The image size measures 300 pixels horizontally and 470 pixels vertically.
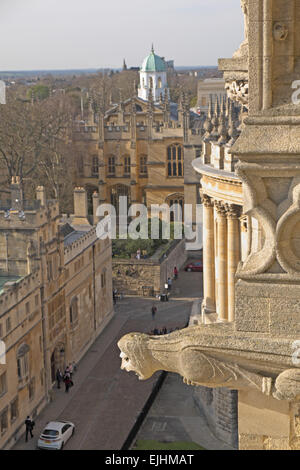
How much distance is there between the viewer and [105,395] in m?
29.1

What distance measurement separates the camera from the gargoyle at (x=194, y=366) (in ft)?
13.4

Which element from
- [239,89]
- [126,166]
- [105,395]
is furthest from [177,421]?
[126,166]

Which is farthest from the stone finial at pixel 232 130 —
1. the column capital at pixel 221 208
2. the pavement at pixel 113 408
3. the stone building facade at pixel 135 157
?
the stone building facade at pixel 135 157

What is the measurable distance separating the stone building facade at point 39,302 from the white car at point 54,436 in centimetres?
110

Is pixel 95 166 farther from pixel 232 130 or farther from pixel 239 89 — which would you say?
pixel 239 89

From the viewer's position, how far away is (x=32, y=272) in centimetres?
2783

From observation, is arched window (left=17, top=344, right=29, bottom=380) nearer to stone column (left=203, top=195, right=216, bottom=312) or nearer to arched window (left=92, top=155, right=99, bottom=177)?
stone column (left=203, top=195, right=216, bottom=312)

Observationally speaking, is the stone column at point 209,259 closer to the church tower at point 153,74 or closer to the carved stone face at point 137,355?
the carved stone face at point 137,355

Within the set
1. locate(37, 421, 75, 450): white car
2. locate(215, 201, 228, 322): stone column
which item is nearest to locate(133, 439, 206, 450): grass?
locate(37, 421, 75, 450): white car

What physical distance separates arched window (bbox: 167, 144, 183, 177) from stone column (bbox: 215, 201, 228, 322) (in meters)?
31.5

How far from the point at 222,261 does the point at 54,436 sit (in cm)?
725

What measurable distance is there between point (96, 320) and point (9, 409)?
11.6 meters

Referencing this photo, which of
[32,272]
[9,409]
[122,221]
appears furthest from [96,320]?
[122,221]
